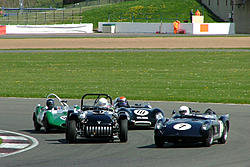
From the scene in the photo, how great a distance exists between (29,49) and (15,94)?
1080 inches

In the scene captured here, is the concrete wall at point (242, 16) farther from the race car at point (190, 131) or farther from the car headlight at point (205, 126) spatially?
the car headlight at point (205, 126)

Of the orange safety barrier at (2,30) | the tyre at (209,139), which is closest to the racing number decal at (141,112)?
the tyre at (209,139)

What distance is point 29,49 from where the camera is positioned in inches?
2217

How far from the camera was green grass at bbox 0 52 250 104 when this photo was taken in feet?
95.9

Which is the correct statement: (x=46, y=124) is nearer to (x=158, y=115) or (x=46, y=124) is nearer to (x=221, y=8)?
(x=158, y=115)

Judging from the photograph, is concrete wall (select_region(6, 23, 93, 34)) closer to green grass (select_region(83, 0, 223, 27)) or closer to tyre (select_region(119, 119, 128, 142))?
green grass (select_region(83, 0, 223, 27))

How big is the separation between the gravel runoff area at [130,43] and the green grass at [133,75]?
5.91m

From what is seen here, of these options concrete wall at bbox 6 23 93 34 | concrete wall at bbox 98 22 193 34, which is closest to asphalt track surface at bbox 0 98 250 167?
concrete wall at bbox 98 22 193 34

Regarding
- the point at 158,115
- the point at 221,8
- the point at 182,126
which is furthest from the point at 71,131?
the point at 221,8

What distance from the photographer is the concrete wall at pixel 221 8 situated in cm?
8331

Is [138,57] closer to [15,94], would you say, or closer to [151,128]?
[15,94]

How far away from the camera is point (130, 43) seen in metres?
59.8

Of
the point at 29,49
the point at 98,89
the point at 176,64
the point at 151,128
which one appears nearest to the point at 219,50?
the point at 176,64

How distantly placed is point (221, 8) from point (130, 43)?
3013 cm
